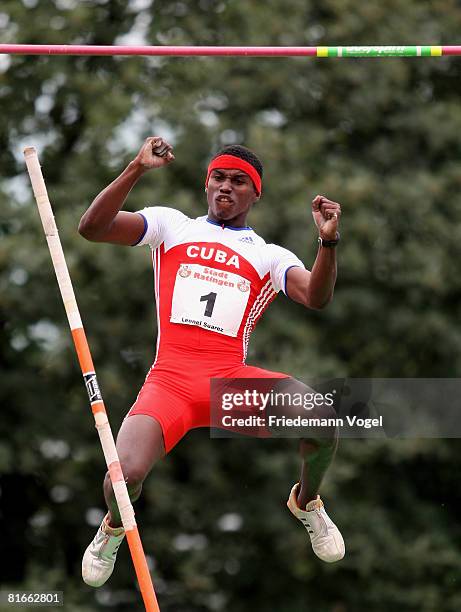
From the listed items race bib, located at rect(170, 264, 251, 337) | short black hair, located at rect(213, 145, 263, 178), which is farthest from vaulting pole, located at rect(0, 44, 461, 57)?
race bib, located at rect(170, 264, 251, 337)

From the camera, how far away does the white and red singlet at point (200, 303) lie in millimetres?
8023

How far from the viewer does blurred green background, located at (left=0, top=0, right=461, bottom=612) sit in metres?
16.6

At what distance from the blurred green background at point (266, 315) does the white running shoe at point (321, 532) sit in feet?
24.8

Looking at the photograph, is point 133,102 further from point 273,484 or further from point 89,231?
point 89,231

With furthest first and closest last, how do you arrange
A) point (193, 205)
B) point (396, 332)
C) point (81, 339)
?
point (396, 332)
point (193, 205)
point (81, 339)

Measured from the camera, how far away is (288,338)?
16.7 meters

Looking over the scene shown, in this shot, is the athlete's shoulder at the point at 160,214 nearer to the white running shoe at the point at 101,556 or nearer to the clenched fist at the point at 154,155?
the clenched fist at the point at 154,155

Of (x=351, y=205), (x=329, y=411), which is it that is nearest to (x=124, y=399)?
(x=351, y=205)

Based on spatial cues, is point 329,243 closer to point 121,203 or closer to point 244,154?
point 244,154

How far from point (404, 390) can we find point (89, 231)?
30.5 ft

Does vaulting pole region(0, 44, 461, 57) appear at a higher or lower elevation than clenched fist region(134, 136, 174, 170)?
higher

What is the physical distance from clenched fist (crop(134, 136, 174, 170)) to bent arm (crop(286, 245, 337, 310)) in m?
0.99
